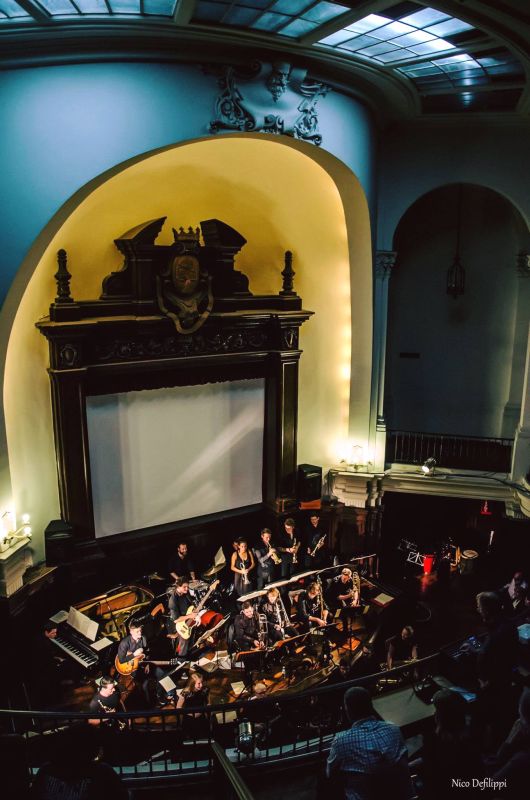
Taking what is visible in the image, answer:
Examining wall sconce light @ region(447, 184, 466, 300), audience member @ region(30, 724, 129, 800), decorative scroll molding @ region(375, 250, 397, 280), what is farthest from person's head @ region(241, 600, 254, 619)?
wall sconce light @ region(447, 184, 466, 300)

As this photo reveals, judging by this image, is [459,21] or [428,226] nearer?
[459,21]

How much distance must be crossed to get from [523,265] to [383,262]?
293 cm

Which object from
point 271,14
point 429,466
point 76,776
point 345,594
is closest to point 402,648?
point 345,594

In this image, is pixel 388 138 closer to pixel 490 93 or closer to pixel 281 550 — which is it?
pixel 490 93

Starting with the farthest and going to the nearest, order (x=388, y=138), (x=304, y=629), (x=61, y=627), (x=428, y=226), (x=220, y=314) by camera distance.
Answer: (x=428, y=226)
(x=388, y=138)
(x=220, y=314)
(x=304, y=629)
(x=61, y=627)

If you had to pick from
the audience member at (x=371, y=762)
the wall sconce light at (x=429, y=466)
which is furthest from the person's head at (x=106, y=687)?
the wall sconce light at (x=429, y=466)

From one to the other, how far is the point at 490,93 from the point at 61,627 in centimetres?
1004

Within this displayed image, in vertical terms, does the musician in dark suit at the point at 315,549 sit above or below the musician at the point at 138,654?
above

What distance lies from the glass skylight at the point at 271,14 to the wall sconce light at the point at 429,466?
737 cm

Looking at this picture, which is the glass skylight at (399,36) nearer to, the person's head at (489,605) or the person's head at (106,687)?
the person's head at (489,605)

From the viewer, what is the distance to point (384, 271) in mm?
11258

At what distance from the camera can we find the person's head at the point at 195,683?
776 centimetres

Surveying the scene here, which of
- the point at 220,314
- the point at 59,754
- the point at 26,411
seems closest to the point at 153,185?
the point at 220,314

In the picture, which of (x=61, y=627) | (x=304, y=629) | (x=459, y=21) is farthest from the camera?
(x=304, y=629)
